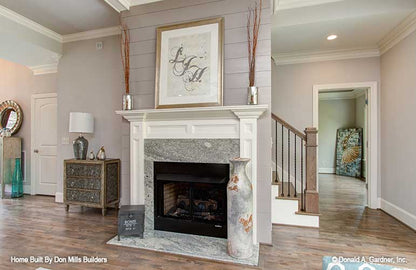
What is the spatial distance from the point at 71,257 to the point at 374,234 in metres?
3.50

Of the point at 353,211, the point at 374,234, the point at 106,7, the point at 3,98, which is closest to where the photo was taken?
the point at 374,234

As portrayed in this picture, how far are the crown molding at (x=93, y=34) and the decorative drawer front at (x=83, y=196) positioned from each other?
265 cm

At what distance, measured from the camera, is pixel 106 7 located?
3146mm

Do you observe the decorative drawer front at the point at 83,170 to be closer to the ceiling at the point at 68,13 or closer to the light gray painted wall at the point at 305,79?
the ceiling at the point at 68,13

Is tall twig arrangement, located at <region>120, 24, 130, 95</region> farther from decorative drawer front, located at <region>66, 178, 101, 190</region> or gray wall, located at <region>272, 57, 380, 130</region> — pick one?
gray wall, located at <region>272, 57, 380, 130</region>

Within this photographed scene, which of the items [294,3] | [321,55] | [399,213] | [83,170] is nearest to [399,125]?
[399,213]

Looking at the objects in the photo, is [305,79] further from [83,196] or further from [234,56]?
[83,196]

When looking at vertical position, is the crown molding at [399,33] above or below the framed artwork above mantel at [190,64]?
above

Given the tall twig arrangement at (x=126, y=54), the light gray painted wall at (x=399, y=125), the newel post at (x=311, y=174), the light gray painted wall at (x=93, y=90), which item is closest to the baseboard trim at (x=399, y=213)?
the light gray painted wall at (x=399, y=125)

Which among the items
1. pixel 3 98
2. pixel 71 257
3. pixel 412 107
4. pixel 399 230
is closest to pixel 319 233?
pixel 399 230

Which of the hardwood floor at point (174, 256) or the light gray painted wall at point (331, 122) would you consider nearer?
the hardwood floor at point (174, 256)

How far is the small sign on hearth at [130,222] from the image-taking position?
8.25ft

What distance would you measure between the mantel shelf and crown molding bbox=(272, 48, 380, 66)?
7.58 feet

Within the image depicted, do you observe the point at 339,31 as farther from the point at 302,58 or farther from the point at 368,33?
the point at 302,58
